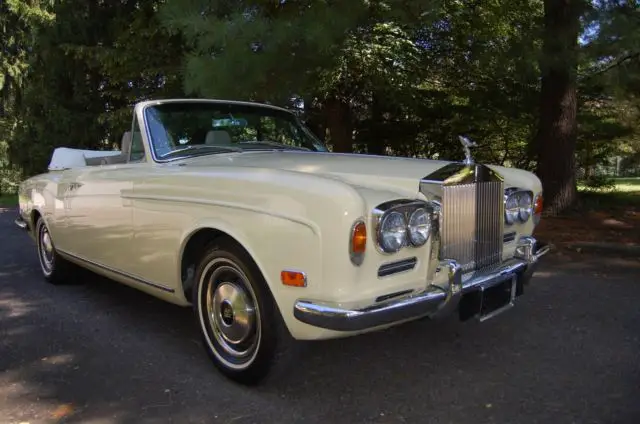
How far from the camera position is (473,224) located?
11.0 feet

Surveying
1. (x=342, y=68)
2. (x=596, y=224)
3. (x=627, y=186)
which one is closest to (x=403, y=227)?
(x=596, y=224)

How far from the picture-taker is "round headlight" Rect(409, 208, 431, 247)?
288cm

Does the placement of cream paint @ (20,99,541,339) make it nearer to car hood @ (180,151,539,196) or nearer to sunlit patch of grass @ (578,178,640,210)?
car hood @ (180,151,539,196)

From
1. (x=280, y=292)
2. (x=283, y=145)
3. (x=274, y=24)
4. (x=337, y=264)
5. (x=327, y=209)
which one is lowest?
(x=280, y=292)

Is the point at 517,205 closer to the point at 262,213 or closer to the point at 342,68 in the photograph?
the point at 262,213

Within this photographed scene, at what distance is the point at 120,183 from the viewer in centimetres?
411

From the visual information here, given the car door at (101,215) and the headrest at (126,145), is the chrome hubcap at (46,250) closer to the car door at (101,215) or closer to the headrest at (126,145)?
the car door at (101,215)

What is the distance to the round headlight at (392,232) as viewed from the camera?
108 inches

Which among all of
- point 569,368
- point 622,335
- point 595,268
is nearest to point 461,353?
point 569,368

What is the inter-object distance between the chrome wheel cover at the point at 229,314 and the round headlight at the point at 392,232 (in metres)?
Result: 0.81

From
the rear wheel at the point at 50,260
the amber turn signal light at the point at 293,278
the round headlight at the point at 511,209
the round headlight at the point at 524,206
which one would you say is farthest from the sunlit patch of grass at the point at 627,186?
the amber turn signal light at the point at 293,278

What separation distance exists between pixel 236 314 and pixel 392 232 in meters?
1.08

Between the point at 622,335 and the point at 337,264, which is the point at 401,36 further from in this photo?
the point at 337,264

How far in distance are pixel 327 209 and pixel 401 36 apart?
7913 millimetres
